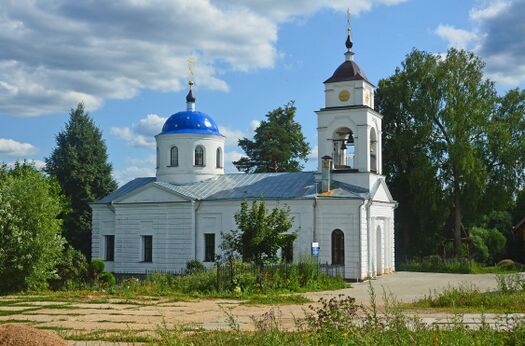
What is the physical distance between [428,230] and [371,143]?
1115 centimetres

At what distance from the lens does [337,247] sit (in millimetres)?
30469

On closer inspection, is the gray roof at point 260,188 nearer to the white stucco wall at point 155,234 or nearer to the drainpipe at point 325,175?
the drainpipe at point 325,175

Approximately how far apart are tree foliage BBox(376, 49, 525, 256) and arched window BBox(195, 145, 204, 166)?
1192 centimetres

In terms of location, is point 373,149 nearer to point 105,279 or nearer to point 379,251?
point 379,251

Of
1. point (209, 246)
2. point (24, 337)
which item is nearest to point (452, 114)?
point (209, 246)

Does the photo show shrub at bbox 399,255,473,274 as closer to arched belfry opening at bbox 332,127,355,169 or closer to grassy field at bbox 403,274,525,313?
arched belfry opening at bbox 332,127,355,169

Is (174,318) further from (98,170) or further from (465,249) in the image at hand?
(98,170)

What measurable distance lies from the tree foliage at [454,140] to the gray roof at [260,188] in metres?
8.49

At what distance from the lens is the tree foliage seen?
38188mm

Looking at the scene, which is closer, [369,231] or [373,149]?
[369,231]

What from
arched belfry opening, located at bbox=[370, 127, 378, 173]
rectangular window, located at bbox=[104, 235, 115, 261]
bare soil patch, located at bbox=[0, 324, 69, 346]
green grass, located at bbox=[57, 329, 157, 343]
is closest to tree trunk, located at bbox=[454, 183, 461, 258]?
arched belfry opening, located at bbox=[370, 127, 378, 173]

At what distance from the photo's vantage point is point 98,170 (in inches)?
1893

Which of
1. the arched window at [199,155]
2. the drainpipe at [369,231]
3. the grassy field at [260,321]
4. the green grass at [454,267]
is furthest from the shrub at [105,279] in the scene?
the green grass at [454,267]

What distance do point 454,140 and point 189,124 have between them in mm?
15273
